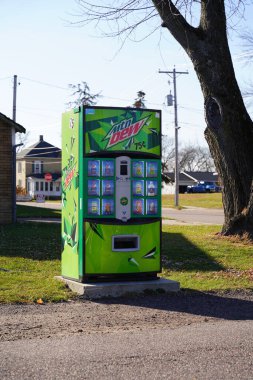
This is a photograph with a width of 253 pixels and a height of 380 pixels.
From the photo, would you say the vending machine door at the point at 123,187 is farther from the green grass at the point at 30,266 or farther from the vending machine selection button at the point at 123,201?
the green grass at the point at 30,266

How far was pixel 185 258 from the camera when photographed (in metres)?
12.8

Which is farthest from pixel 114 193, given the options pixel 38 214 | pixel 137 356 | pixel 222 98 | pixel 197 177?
pixel 197 177

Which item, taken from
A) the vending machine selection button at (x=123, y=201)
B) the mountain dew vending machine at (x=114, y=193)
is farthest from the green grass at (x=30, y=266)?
the vending machine selection button at (x=123, y=201)

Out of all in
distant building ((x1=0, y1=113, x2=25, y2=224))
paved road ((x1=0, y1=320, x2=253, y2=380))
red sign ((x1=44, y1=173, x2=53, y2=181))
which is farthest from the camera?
red sign ((x1=44, y1=173, x2=53, y2=181))

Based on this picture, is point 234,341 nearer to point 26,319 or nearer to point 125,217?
point 26,319

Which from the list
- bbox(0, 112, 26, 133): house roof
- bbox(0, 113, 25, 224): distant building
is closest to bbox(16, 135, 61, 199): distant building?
bbox(0, 112, 26, 133): house roof

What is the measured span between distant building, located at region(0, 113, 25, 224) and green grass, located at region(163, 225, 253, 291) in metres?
6.93

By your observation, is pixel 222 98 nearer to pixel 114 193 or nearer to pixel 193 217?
pixel 114 193

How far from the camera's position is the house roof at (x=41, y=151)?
8238 centimetres

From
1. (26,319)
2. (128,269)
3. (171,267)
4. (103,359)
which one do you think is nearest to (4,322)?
(26,319)

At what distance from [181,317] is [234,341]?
1291 mm

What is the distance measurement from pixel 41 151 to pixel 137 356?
259 ft

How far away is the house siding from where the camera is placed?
69.9 ft

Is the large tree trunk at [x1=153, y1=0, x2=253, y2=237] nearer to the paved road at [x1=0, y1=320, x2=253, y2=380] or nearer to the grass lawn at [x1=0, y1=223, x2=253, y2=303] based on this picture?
the grass lawn at [x1=0, y1=223, x2=253, y2=303]
